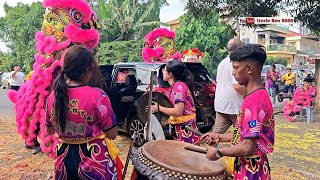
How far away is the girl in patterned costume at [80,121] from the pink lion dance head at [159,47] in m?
6.94

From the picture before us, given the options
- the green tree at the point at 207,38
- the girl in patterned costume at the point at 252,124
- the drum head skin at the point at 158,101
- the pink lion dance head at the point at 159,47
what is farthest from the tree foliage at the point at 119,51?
the girl in patterned costume at the point at 252,124

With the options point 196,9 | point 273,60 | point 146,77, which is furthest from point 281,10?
point 273,60

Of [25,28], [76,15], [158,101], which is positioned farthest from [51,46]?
[25,28]

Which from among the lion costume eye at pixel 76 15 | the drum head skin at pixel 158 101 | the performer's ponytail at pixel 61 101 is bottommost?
the drum head skin at pixel 158 101

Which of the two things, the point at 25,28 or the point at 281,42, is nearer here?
the point at 25,28

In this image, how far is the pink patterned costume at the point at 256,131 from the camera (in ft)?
6.73

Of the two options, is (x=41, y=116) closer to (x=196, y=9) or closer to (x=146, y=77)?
(x=146, y=77)

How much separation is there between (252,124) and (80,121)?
1096 mm

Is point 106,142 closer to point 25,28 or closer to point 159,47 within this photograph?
point 159,47

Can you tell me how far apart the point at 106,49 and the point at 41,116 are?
15825 mm

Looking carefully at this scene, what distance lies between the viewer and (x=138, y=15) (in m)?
25.3

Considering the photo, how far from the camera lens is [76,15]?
5.19 metres

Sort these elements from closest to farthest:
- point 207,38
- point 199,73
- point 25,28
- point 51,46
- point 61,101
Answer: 1. point 61,101
2. point 51,46
3. point 199,73
4. point 207,38
5. point 25,28

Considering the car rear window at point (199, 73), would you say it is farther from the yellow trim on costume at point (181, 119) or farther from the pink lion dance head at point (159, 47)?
the yellow trim on costume at point (181, 119)
